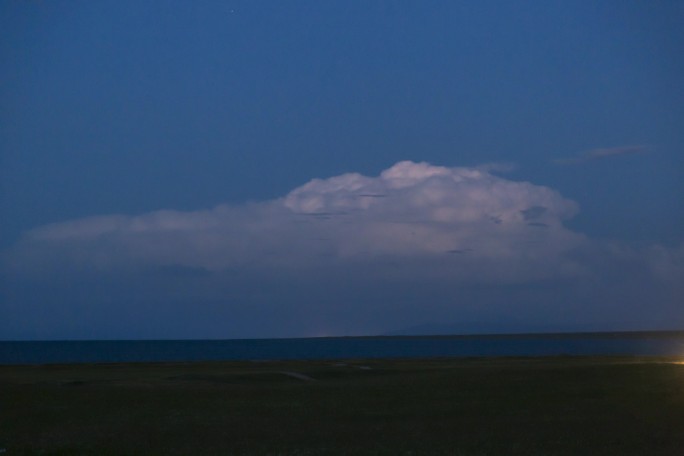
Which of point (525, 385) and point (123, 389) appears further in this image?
point (123, 389)

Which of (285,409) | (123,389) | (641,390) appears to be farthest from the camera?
(123,389)

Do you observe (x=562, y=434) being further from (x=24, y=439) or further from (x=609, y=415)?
(x=24, y=439)

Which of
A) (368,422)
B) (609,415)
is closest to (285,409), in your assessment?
(368,422)

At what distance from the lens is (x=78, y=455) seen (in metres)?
24.2

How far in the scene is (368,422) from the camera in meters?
29.6

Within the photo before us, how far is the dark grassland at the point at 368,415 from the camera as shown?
81.0 ft

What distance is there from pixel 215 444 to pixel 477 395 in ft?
49.3

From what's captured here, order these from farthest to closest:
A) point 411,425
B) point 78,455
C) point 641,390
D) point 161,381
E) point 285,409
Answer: point 161,381 < point 641,390 < point 285,409 < point 411,425 < point 78,455

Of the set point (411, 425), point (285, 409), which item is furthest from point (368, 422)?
point (285, 409)

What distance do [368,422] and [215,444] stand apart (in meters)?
6.43

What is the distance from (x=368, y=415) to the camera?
31391mm

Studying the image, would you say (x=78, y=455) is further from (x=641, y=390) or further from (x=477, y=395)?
(x=641, y=390)

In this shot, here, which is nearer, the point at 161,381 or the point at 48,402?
the point at 48,402

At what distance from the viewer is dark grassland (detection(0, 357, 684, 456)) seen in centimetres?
2470
